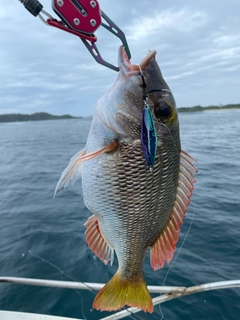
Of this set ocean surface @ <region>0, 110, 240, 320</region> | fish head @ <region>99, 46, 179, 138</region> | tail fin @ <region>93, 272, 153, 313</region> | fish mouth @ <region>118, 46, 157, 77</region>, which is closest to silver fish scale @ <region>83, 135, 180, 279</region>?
fish head @ <region>99, 46, 179, 138</region>

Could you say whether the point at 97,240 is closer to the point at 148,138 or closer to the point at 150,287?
the point at 148,138

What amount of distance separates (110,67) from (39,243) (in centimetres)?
574

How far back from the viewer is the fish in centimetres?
174

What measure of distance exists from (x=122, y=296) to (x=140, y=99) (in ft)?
4.57

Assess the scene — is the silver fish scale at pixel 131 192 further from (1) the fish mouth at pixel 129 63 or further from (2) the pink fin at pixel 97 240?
(1) the fish mouth at pixel 129 63

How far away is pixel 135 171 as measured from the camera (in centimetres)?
174

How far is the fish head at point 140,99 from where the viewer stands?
174 centimetres

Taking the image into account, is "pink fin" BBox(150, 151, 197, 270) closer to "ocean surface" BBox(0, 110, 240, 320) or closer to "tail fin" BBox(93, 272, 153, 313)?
"tail fin" BBox(93, 272, 153, 313)

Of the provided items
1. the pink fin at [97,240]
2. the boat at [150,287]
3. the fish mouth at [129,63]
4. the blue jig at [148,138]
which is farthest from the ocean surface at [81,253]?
the fish mouth at [129,63]

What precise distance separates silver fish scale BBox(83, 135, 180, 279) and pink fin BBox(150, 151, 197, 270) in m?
0.05

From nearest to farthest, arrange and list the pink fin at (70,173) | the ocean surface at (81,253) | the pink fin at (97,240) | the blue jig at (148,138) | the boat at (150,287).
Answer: the blue jig at (148,138), the pink fin at (70,173), the pink fin at (97,240), the boat at (150,287), the ocean surface at (81,253)

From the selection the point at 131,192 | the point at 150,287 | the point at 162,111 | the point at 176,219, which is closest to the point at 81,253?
the point at 150,287

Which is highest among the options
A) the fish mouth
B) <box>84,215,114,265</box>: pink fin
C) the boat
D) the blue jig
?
the fish mouth

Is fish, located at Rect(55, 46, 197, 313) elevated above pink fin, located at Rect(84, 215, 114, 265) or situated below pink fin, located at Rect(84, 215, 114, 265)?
above
